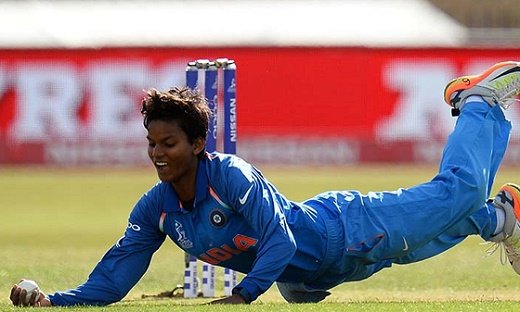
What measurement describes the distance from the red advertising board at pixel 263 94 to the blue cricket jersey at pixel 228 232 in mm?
10531

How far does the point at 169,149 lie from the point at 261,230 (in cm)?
58

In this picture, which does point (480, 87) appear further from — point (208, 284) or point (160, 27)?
point (160, 27)

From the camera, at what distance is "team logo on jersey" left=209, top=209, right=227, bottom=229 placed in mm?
6137

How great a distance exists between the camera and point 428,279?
855 cm

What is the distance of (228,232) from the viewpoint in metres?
6.18

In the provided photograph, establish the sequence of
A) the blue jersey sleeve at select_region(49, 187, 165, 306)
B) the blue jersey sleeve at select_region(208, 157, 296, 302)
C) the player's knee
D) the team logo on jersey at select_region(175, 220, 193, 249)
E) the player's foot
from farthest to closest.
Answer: the player's foot
the player's knee
the blue jersey sleeve at select_region(49, 187, 165, 306)
the team logo on jersey at select_region(175, 220, 193, 249)
the blue jersey sleeve at select_region(208, 157, 296, 302)

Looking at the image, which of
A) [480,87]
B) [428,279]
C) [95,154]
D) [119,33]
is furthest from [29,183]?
[480,87]

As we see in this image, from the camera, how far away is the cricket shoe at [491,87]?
23.0 ft

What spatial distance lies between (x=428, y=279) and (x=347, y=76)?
8707 mm

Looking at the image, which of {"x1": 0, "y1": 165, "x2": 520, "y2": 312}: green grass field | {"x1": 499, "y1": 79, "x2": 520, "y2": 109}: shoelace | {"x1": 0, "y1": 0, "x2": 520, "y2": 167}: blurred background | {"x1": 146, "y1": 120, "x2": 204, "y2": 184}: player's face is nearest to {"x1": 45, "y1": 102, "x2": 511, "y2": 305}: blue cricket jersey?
{"x1": 146, "y1": 120, "x2": 204, "y2": 184}: player's face

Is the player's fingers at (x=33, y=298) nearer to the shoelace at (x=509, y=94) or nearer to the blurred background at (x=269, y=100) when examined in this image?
the shoelace at (x=509, y=94)

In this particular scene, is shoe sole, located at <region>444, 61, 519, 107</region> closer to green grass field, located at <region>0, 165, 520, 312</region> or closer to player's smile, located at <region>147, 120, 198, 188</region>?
green grass field, located at <region>0, 165, 520, 312</region>

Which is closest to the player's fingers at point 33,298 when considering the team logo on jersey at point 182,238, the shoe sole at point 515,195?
the team logo on jersey at point 182,238

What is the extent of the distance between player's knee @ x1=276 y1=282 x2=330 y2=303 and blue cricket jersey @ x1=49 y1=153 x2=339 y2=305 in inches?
5.4
